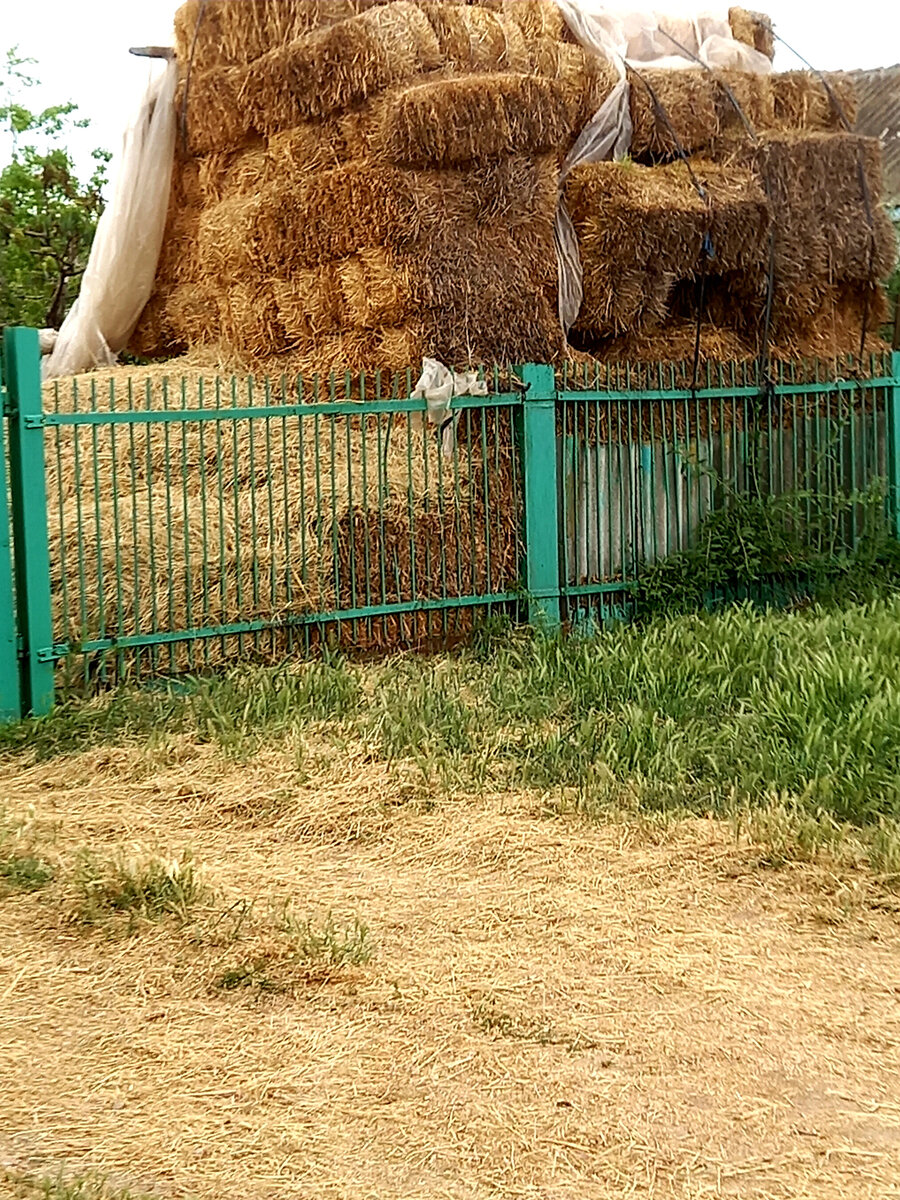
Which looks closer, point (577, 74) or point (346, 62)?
point (346, 62)

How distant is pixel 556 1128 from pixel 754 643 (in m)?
4.66

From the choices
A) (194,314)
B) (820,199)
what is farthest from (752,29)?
(194,314)

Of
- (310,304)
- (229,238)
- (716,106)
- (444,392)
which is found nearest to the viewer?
(444,392)

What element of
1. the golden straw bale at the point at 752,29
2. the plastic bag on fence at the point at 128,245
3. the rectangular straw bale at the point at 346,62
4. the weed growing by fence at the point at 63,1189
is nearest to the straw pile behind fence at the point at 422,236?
the rectangular straw bale at the point at 346,62

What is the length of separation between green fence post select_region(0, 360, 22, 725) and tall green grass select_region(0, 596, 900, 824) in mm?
219

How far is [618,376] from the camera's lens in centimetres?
902

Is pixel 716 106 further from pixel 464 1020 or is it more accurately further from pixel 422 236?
pixel 464 1020

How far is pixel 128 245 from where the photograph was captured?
10.2 metres

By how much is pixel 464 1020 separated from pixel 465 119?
6.11 meters

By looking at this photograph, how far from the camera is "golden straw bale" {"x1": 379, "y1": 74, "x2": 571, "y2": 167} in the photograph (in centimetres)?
833

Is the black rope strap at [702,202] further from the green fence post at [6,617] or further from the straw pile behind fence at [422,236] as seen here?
the green fence post at [6,617]

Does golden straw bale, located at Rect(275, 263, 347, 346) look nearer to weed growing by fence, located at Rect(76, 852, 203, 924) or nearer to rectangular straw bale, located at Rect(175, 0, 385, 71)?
rectangular straw bale, located at Rect(175, 0, 385, 71)

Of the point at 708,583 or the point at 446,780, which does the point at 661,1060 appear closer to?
the point at 446,780

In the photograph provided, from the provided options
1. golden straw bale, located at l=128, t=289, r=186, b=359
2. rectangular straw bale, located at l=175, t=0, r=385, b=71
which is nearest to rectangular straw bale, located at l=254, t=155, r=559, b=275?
rectangular straw bale, located at l=175, t=0, r=385, b=71
